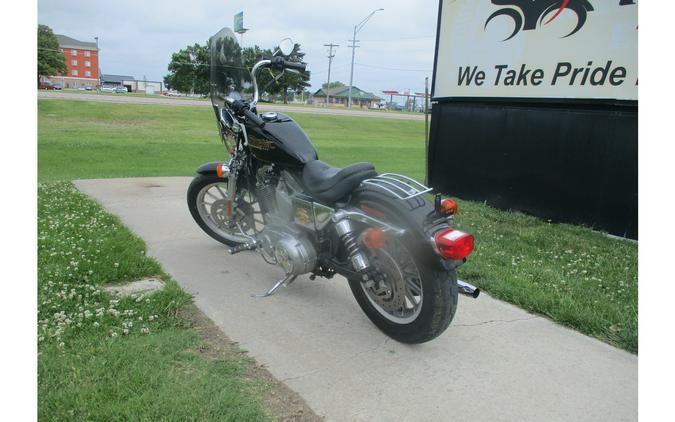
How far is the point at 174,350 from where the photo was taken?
2811mm

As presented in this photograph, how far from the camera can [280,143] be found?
12.1ft

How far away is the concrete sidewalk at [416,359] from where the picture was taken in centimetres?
249

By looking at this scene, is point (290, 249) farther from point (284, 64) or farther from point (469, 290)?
point (284, 64)

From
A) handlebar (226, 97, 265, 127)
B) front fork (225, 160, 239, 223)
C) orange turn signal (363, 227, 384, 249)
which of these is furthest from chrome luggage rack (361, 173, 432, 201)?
front fork (225, 160, 239, 223)

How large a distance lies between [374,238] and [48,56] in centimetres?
6478

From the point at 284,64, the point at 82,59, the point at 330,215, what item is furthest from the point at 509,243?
the point at 82,59

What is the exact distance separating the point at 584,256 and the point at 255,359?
11.5ft

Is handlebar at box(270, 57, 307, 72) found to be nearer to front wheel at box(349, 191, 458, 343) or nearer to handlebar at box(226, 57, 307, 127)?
handlebar at box(226, 57, 307, 127)

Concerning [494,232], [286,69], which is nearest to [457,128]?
[494,232]

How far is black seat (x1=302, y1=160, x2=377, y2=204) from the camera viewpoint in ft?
10.5

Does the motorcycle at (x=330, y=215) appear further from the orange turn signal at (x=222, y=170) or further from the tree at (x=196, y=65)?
the tree at (x=196, y=65)

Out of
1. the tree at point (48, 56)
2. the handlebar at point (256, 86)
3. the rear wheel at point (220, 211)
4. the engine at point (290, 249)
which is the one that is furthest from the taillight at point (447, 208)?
the tree at point (48, 56)

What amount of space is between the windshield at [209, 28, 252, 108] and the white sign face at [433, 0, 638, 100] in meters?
3.95

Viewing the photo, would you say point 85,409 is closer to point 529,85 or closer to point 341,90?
→ point 529,85
